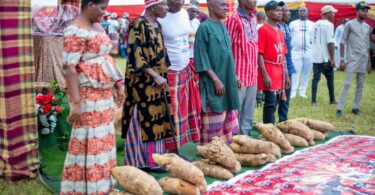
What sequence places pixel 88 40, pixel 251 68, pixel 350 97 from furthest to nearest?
1. pixel 350 97
2. pixel 251 68
3. pixel 88 40

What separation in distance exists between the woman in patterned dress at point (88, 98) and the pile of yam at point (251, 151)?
1764mm

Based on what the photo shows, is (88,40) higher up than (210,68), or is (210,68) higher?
(88,40)

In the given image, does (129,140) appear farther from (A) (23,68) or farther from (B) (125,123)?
(A) (23,68)

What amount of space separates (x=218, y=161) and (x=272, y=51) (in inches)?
83.1

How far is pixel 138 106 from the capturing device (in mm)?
4613

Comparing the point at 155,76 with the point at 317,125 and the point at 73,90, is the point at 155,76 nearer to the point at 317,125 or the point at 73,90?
the point at 73,90

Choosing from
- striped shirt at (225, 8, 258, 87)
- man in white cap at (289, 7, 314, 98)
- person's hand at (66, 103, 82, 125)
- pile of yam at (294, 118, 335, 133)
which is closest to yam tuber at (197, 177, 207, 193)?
person's hand at (66, 103, 82, 125)

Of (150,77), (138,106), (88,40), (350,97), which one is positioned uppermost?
(88,40)

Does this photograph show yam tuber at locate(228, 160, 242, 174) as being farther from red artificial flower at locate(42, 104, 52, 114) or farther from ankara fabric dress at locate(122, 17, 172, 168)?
red artificial flower at locate(42, 104, 52, 114)

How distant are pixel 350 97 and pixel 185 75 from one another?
21.0 ft

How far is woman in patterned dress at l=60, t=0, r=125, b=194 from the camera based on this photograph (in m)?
3.57

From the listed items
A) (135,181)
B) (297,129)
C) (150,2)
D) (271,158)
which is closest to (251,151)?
(271,158)

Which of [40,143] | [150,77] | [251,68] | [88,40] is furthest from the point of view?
[251,68]

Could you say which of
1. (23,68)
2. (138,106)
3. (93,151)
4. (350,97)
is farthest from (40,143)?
(350,97)
